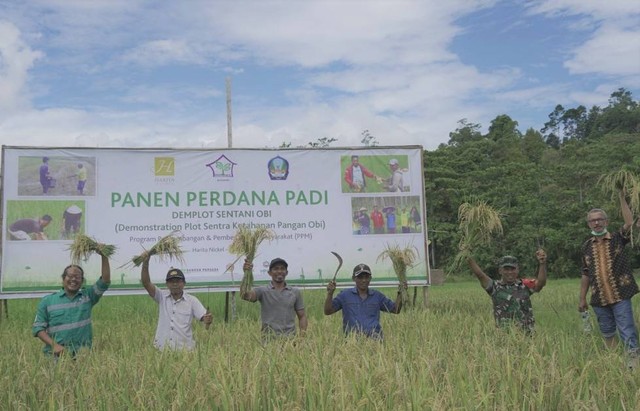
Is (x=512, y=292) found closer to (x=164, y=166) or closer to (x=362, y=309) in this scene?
(x=362, y=309)

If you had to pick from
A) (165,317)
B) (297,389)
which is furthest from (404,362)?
(165,317)

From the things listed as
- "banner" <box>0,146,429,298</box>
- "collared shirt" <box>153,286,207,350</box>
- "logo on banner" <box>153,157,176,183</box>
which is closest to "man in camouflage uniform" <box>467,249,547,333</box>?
"collared shirt" <box>153,286,207,350</box>

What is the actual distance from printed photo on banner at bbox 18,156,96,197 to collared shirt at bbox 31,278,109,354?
5451 mm

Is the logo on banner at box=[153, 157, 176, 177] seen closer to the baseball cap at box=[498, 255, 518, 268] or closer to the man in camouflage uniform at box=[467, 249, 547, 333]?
the man in camouflage uniform at box=[467, 249, 547, 333]

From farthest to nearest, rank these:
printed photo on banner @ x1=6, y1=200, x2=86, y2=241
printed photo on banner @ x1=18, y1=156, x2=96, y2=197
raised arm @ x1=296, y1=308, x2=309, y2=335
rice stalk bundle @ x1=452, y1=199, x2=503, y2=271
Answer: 1. printed photo on banner @ x1=18, y1=156, x2=96, y2=197
2. printed photo on banner @ x1=6, y1=200, x2=86, y2=241
3. rice stalk bundle @ x1=452, y1=199, x2=503, y2=271
4. raised arm @ x1=296, y1=308, x2=309, y2=335

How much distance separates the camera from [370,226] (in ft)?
39.1

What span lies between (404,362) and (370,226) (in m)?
6.92

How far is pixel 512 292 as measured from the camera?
23.1 ft

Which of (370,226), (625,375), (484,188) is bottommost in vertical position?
(625,375)

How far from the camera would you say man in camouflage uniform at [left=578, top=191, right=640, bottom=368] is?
6.96 meters

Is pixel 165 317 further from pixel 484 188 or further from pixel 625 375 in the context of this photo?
pixel 484 188

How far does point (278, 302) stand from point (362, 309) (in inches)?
37.2

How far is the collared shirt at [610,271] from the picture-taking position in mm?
7023

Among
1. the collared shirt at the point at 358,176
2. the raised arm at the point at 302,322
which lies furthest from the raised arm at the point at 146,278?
the collared shirt at the point at 358,176
